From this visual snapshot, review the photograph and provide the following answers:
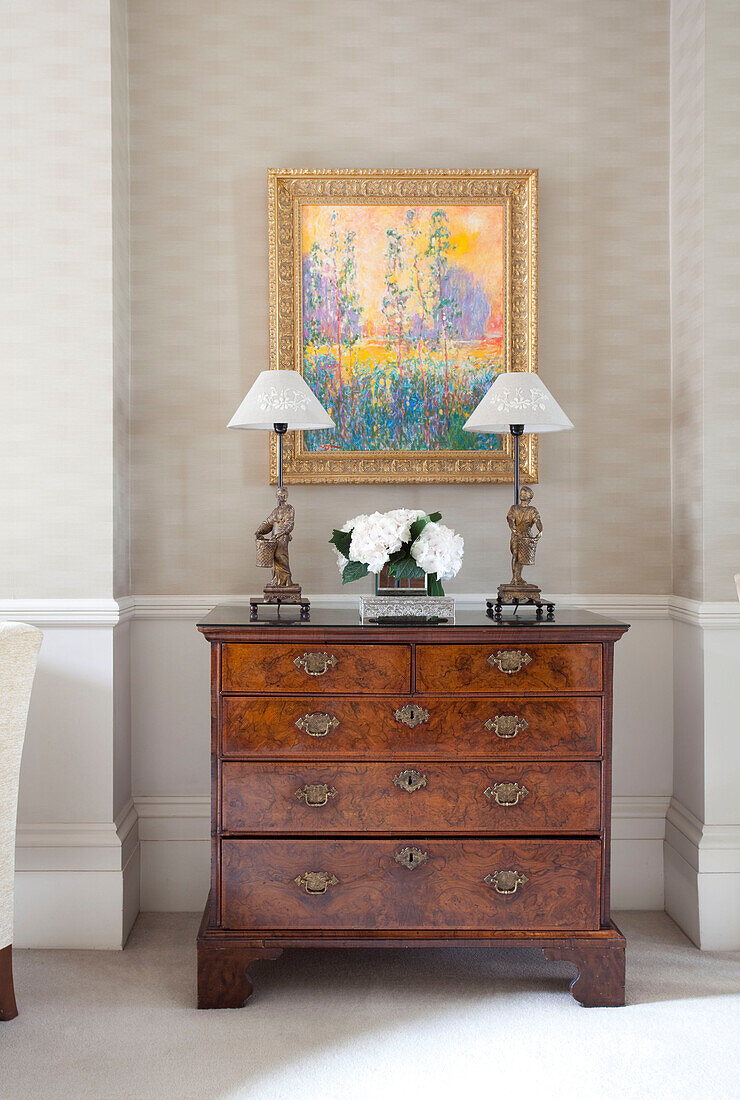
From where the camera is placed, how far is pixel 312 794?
2352mm

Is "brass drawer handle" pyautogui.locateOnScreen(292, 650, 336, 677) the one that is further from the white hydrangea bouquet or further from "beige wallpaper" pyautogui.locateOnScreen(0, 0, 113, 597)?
"beige wallpaper" pyautogui.locateOnScreen(0, 0, 113, 597)

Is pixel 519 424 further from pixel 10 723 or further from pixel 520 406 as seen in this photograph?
pixel 10 723

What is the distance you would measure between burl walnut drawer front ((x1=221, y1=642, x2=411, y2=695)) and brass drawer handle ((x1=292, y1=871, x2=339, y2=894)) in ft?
1.66

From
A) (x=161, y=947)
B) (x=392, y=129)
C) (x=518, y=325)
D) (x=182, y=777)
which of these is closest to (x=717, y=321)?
(x=518, y=325)

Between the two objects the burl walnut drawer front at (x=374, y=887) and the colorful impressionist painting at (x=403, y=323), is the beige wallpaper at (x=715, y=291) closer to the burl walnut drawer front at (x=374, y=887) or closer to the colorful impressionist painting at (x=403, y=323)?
the colorful impressionist painting at (x=403, y=323)

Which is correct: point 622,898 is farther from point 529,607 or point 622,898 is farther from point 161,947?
point 161,947

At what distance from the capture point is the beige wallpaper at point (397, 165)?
299 cm

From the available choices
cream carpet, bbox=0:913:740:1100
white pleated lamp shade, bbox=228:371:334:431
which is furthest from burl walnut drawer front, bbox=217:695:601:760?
white pleated lamp shade, bbox=228:371:334:431

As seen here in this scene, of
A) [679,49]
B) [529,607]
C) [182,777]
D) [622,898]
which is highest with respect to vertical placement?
[679,49]

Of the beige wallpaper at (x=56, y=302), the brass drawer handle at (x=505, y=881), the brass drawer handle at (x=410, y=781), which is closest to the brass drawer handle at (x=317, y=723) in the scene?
the brass drawer handle at (x=410, y=781)

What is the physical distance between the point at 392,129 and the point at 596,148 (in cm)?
73

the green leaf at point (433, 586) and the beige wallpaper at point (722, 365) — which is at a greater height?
the beige wallpaper at point (722, 365)

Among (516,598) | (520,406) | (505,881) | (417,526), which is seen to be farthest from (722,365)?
(505,881)

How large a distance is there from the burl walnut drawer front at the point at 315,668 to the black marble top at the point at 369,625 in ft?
0.21
